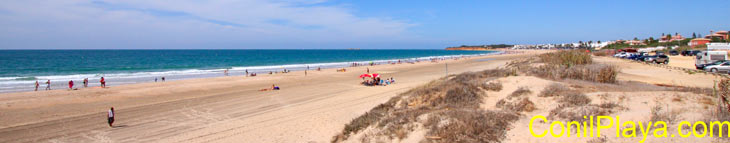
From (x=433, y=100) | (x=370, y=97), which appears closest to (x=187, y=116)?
(x=370, y=97)

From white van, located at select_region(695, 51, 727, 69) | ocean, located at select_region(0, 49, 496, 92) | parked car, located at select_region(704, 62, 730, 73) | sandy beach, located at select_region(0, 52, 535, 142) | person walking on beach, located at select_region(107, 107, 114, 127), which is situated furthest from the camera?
ocean, located at select_region(0, 49, 496, 92)

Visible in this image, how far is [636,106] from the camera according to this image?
21.8 ft

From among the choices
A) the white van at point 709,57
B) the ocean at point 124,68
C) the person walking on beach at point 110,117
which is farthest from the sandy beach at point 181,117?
the white van at point 709,57

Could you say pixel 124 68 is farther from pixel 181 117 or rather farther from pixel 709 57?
pixel 709 57

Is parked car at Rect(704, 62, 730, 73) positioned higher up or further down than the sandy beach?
higher up

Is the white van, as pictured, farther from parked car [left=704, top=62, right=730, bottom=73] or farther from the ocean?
the ocean

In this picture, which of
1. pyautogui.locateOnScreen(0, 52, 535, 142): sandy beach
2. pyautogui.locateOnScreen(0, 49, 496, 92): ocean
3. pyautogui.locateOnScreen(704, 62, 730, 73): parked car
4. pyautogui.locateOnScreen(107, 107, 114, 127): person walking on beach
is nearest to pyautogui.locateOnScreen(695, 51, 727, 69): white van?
pyautogui.locateOnScreen(704, 62, 730, 73): parked car

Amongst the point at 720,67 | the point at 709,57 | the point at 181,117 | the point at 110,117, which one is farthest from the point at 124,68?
the point at 709,57

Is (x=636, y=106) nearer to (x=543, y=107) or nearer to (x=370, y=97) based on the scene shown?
(x=543, y=107)

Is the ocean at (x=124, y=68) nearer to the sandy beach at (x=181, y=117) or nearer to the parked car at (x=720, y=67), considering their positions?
the sandy beach at (x=181, y=117)

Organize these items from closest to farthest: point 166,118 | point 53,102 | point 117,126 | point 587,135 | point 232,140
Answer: point 587,135 < point 232,140 < point 117,126 < point 166,118 < point 53,102

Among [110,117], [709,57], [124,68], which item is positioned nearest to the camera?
[110,117]

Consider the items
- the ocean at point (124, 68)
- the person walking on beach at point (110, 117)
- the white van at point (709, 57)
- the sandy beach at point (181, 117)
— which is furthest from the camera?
the ocean at point (124, 68)

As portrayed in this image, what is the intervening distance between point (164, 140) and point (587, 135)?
9224 mm
